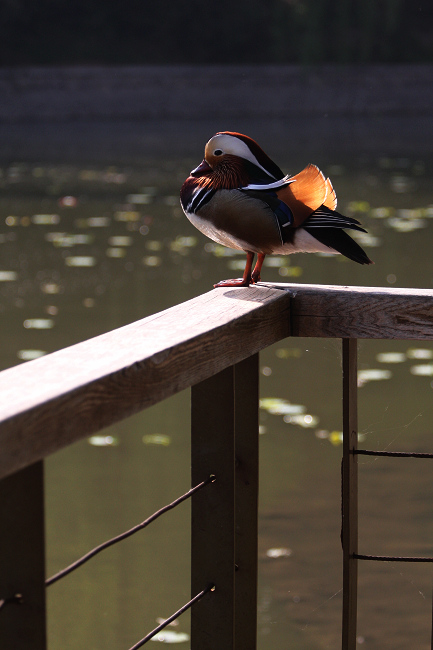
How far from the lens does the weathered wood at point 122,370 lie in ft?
2.86

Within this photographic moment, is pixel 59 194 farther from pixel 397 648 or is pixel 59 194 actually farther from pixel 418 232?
Answer: pixel 397 648

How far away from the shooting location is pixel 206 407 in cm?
130

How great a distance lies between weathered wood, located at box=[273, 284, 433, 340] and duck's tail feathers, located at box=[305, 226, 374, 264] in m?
0.05

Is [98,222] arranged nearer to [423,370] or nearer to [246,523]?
[423,370]

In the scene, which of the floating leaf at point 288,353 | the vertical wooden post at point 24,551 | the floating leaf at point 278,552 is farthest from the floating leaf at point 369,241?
the vertical wooden post at point 24,551

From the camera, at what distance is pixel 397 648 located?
108 inches

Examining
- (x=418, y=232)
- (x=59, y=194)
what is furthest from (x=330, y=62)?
(x=418, y=232)

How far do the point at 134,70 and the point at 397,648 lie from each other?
80.1ft

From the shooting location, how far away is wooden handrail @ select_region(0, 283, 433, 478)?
887 millimetres

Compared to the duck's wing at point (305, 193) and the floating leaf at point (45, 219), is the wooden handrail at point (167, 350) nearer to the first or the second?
the duck's wing at point (305, 193)

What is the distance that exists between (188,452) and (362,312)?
2.63m

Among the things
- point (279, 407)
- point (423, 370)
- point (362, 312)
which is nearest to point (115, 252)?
point (423, 370)

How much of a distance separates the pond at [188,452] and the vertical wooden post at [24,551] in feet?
3.41

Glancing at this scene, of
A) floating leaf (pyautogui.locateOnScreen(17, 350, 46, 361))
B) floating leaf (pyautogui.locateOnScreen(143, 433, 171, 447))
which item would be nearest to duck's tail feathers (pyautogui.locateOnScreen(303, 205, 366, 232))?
floating leaf (pyautogui.locateOnScreen(143, 433, 171, 447))
